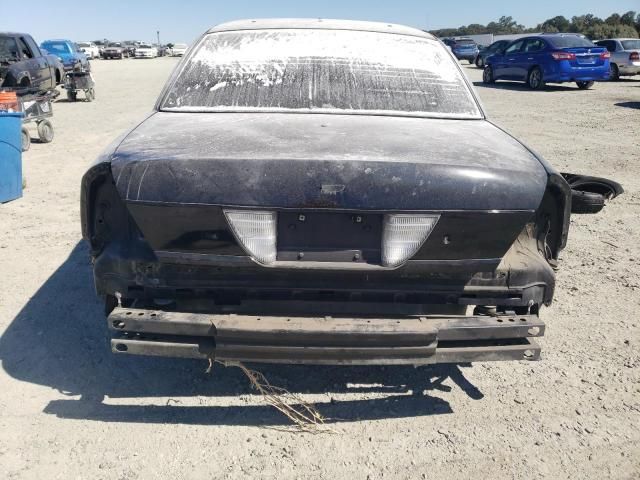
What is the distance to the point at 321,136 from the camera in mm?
2607

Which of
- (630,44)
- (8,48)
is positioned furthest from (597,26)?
(8,48)

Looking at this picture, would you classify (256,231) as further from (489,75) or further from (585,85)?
(489,75)

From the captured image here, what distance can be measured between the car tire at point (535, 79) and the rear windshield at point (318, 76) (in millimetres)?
16479

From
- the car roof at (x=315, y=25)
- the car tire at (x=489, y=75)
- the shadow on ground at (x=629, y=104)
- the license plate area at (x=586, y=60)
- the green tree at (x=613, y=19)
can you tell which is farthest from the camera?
the green tree at (x=613, y=19)

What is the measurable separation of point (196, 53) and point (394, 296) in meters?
2.16

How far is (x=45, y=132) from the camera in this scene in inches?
394

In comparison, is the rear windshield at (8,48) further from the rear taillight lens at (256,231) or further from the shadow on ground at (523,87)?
the shadow on ground at (523,87)

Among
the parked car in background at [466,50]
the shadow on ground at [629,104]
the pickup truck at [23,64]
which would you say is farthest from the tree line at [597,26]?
the pickup truck at [23,64]

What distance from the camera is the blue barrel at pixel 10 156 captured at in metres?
6.16

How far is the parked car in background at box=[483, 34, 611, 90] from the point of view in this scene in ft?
56.8

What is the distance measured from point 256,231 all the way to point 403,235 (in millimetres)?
603

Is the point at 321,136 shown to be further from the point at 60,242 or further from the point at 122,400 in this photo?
the point at 60,242

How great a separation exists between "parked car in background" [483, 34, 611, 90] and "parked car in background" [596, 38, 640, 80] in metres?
4.03

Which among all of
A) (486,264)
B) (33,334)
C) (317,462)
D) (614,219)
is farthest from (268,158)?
(614,219)
